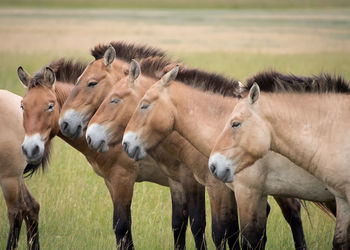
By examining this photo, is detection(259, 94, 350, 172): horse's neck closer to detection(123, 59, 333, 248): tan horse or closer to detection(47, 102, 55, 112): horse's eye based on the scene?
detection(123, 59, 333, 248): tan horse

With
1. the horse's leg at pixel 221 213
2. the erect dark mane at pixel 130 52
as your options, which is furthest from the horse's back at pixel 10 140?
the horse's leg at pixel 221 213

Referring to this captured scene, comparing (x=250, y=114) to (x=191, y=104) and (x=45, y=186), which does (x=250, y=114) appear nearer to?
(x=191, y=104)

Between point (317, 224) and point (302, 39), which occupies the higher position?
point (317, 224)

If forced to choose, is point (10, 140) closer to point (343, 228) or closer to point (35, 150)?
point (35, 150)

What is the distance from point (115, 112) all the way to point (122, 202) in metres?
1.28

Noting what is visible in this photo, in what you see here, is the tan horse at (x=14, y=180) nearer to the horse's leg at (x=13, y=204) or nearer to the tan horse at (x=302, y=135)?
the horse's leg at (x=13, y=204)

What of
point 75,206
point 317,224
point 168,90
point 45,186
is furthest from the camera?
point 45,186

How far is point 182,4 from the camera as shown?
9100cm

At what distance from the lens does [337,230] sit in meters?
5.78

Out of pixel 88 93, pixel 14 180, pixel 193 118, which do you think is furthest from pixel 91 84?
pixel 14 180

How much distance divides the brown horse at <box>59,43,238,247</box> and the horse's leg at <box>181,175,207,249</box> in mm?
326

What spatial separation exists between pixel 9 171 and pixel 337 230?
4.19m

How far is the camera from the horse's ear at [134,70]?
21.6 feet

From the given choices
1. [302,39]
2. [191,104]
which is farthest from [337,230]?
[302,39]
